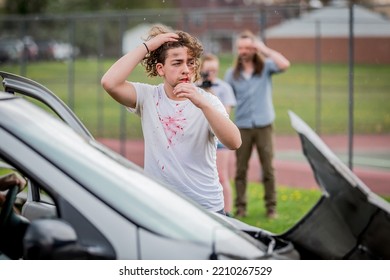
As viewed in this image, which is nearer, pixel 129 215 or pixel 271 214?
pixel 129 215

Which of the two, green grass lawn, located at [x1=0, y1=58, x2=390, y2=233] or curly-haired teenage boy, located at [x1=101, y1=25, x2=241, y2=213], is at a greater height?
curly-haired teenage boy, located at [x1=101, y1=25, x2=241, y2=213]

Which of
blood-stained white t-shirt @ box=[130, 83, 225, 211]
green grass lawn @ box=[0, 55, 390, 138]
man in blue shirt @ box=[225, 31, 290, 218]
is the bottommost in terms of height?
green grass lawn @ box=[0, 55, 390, 138]

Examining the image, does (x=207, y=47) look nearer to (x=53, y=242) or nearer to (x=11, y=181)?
(x=11, y=181)

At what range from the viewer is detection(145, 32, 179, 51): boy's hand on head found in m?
3.91

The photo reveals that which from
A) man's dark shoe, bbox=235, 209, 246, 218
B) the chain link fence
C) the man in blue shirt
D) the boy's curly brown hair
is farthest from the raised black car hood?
the chain link fence

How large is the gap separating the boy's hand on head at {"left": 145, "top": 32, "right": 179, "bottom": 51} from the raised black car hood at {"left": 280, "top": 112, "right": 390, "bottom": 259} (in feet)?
4.06

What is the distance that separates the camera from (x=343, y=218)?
9.22ft

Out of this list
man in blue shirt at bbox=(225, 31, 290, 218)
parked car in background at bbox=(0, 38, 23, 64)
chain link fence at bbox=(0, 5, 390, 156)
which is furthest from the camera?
parked car in background at bbox=(0, 38, 23, 64)

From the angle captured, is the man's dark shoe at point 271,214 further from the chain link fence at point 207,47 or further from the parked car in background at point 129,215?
the parked car in background at point 129,215

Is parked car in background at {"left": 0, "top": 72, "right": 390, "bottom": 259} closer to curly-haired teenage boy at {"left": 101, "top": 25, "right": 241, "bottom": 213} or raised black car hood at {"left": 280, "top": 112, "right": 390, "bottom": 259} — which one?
raised black car hood at {"left": 280, "top": 112, "right": 390, "bottom": 259}

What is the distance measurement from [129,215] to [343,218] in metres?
0.73

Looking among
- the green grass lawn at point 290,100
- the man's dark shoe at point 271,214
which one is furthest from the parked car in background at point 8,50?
the man's dark shoe at point 271,214

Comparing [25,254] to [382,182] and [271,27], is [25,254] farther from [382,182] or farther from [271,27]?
[271,27]

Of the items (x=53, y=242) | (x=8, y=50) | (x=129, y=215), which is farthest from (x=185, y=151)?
(x=8, y=50)
